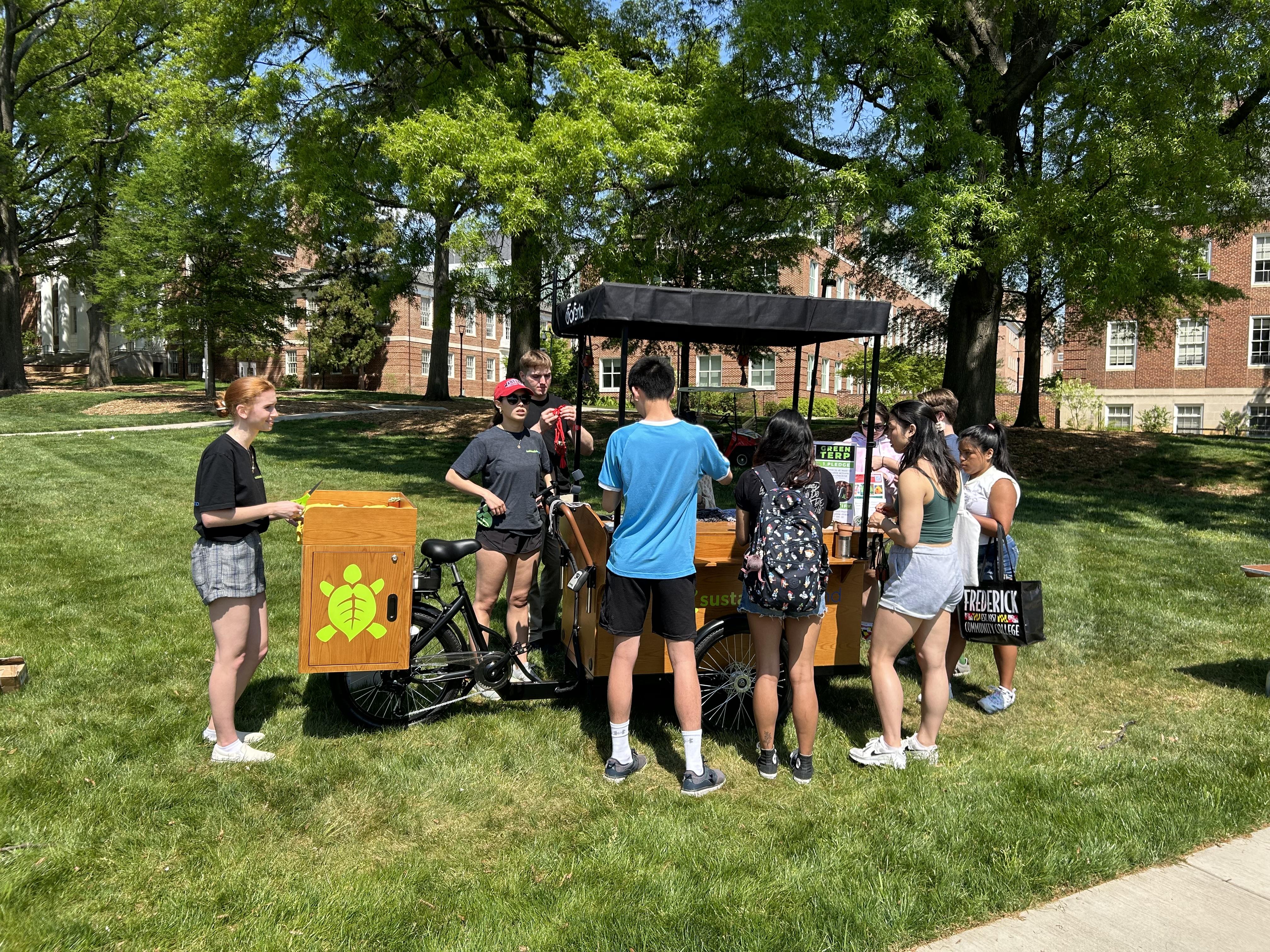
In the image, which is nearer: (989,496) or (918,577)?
(918,577)

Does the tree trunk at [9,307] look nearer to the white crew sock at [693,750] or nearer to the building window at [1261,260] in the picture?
the white crew sock at [693,750]

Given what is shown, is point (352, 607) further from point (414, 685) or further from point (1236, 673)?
point (1236, 673)

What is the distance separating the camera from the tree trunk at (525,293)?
15.0 metres

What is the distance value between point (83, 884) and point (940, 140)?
13273 millimetres

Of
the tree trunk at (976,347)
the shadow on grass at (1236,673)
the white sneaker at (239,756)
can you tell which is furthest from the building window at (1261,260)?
the white sneaker at (239,756)

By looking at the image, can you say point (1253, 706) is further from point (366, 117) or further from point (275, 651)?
point (366, 117)

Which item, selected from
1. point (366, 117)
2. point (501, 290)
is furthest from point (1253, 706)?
Result: point (366, 117)

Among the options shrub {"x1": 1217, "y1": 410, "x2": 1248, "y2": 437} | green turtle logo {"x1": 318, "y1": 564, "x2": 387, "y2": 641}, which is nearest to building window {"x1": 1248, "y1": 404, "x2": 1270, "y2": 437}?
shrub {"x1": 1217, "y1": 410, "x2": 1248, "y2": 437}

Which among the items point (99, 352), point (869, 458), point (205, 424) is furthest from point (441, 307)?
point (99, 352)

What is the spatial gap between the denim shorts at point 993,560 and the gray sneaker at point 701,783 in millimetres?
2110

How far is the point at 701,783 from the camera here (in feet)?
13.4

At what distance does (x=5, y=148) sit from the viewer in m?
29.3

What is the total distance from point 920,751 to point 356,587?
9.91 feet

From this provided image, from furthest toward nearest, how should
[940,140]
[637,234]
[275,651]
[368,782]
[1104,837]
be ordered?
1. [637,234]
2. [940,140]
3. [275,651]
4. [368,782]
5. [1104,837]
